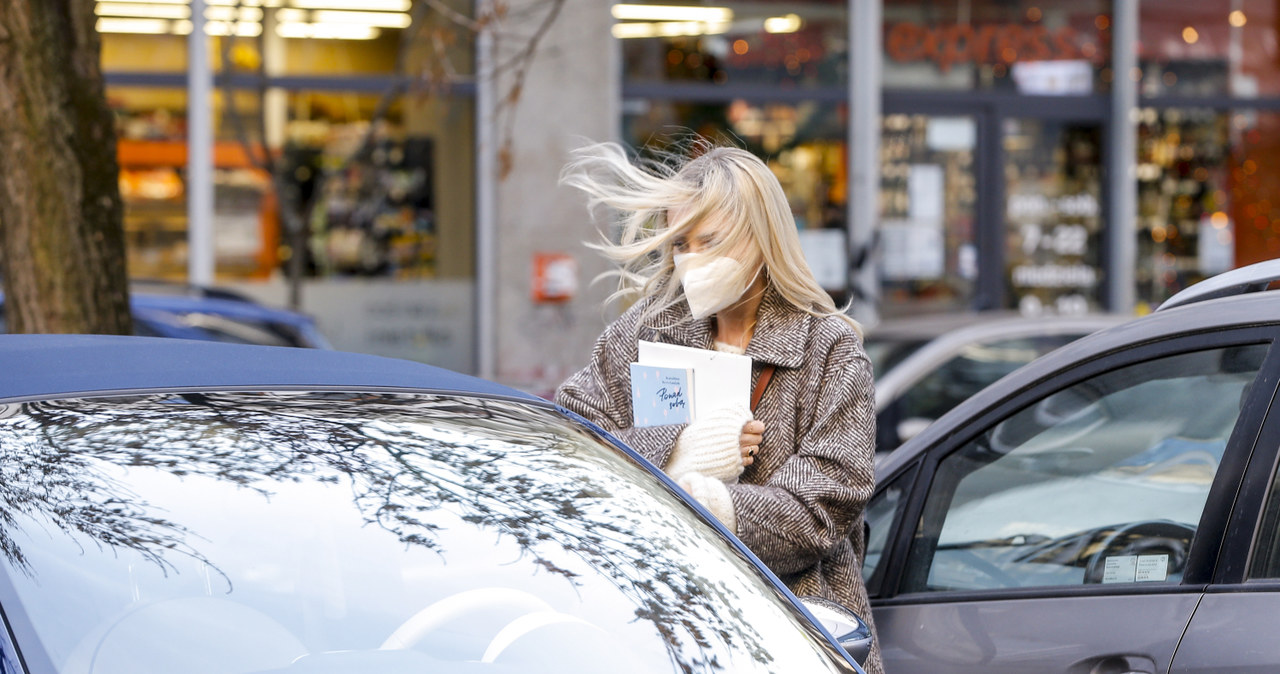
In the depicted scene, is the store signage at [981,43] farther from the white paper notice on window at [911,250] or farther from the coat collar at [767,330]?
the coat collar at [767,330]

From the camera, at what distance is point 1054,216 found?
12203 mm

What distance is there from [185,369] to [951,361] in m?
4.74

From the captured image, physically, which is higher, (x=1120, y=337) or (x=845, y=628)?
(x=1120, y=337)

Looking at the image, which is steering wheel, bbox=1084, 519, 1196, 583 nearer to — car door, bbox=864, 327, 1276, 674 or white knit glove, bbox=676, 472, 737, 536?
car door, bbox=864, 327, 1276, 674

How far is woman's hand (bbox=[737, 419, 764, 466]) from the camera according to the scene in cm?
273

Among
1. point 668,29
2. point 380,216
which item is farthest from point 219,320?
point 668,29

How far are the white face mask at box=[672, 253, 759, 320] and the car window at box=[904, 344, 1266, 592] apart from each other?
67 cm

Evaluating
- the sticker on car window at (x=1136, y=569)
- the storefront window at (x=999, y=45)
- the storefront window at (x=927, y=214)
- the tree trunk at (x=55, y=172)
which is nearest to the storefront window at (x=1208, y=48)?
the storefront window at (x=999, y=45)

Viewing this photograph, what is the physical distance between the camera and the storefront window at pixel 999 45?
11750 mm

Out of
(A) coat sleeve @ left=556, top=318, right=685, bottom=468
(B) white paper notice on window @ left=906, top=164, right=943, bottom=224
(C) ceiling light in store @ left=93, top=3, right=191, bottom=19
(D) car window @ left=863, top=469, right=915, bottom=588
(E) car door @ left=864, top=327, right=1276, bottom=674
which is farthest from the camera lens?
(B) white paper notice on window @ left=906, top=164, right=943, bottom=224

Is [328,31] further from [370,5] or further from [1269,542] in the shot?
[1269,542]

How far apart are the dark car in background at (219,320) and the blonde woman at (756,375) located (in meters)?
3.75

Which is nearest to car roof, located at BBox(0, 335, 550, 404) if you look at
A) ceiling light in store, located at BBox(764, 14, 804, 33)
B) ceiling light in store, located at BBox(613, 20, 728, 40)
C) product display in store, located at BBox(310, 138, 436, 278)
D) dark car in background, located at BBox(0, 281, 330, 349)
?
dark car in background, located at BBox(0, 281, 330, 349)

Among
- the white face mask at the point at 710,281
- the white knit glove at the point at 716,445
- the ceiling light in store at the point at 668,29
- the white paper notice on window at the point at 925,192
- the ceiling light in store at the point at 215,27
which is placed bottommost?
the white knit glove at the point at 716,445
